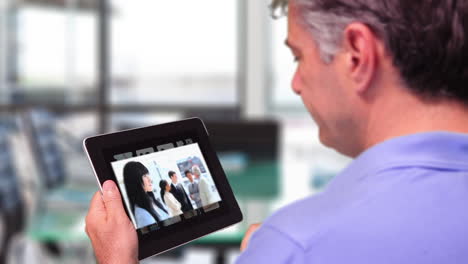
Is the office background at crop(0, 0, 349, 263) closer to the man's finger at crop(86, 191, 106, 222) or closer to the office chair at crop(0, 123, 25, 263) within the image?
the office chair at crop(0, 123, 25, 263)

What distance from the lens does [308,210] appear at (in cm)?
69

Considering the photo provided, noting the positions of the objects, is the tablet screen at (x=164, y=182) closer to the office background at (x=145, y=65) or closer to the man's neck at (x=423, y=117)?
the man's neck at (x=423, y=117)

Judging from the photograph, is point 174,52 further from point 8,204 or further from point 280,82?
point 8,204

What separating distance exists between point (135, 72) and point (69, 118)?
0.71 metres

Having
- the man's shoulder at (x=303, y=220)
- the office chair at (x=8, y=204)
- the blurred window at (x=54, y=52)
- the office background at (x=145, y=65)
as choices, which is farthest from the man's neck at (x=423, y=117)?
the blurred window at (x=54, y=52)

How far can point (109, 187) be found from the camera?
893mm

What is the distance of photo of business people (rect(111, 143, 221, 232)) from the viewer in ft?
2.99

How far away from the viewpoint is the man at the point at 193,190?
3.17 ft

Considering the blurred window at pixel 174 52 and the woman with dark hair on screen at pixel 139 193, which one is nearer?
the woman with dark hair on screen at pixel 139 193

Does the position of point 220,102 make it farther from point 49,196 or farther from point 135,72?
point 49,196

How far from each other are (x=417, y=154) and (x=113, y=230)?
390 millimetres

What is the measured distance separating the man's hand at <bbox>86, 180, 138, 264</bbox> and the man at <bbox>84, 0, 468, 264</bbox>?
0.21 meters

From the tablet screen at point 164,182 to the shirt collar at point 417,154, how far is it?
0.94 feet

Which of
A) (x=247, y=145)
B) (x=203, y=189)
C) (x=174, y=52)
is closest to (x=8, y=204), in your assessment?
(x=247, y=145)
